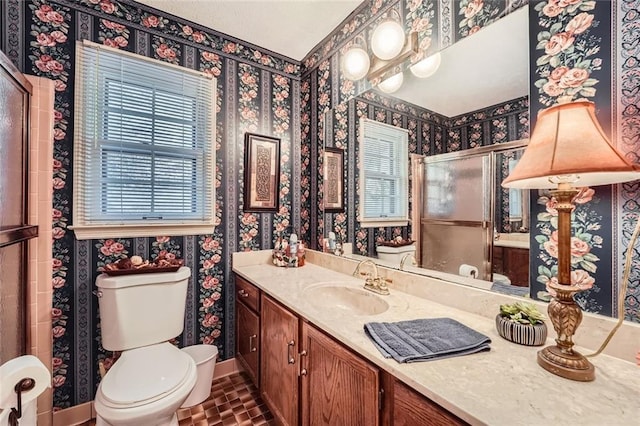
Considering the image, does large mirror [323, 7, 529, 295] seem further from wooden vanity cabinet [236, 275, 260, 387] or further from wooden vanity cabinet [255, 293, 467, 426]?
wooden vanity cabinet [236, 275, 260, 387]

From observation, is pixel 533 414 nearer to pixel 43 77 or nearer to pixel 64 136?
pixel 64 136

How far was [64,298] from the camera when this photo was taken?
5.01ft

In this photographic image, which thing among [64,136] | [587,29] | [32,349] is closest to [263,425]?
[32,349]

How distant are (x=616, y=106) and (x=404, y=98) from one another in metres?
0.87

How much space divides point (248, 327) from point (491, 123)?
1.79m

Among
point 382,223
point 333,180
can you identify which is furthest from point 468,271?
point 333,180

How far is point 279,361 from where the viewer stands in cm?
139

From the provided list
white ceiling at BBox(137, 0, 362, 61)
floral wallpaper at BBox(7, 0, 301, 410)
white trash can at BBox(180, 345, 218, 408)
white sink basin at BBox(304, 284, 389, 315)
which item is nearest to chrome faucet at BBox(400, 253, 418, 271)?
white sink basin at BBox(304, 284, 389, 315)

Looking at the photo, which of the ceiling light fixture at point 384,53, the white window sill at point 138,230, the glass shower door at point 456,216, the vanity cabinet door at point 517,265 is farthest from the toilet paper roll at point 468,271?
the white window sill at point 138,230

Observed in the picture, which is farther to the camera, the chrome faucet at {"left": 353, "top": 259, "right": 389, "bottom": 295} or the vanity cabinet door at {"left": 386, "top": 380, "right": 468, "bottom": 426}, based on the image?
the chrome faucet at {"left": 353, "top": 259, "right": 389, "bottom": 295}

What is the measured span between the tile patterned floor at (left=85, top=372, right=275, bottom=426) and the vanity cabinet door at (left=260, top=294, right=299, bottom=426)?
0.57 feet

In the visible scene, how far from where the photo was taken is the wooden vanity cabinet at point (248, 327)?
1.66 metres

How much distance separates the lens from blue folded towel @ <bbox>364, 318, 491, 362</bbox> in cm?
79

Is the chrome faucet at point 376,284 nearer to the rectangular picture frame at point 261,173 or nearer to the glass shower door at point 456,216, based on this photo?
the glass shower door at point 456,216
